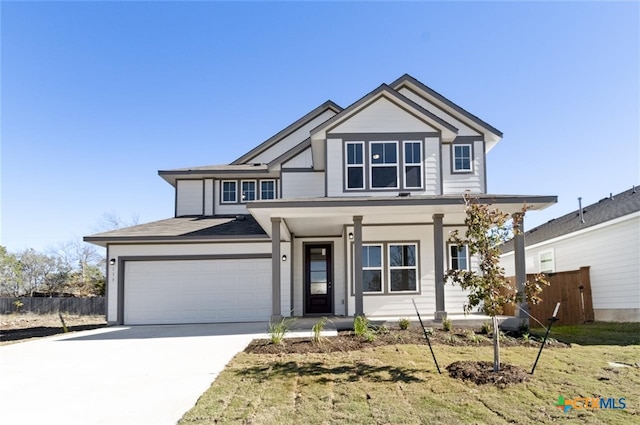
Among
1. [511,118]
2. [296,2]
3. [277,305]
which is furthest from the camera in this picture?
[511,118]

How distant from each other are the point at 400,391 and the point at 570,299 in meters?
10.8

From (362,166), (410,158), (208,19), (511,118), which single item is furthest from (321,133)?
(511,118)

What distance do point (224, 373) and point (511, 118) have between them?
12.6 m

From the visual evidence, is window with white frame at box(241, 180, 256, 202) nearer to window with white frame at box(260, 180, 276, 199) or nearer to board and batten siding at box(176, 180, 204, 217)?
window with white frame at box(260, 180, 276, 199)

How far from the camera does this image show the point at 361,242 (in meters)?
11.0

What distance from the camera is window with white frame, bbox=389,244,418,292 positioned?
12617 millimetres

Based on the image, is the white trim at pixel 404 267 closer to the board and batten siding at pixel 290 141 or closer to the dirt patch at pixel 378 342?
the dirt patch at pixel 378 342

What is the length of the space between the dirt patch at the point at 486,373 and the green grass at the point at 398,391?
5.7 inches

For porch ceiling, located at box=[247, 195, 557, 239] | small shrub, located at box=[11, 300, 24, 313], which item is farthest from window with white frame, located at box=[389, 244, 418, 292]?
small shrub, located at box=[11, 300, 24, 313]

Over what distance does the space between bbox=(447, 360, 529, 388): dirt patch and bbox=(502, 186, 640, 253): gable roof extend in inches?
210

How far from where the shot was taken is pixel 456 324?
10.9 m

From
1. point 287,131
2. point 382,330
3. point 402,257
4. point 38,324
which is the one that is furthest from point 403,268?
point 38,324

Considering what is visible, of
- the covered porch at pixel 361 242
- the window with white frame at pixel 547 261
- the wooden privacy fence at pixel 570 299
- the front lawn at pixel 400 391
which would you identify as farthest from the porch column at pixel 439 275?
the window with white frame at pixel 547 261

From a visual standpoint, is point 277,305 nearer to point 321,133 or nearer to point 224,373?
point 224,373
